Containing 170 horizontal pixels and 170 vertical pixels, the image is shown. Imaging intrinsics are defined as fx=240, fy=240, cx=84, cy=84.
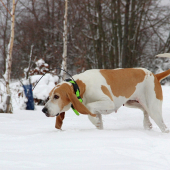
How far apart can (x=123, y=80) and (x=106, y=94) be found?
0.43 m

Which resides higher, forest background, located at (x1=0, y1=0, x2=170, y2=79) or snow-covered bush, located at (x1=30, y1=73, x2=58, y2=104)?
forest background, located at (x1=0, y1=0, x2=170, y2=79)

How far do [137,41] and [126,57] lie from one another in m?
1.67

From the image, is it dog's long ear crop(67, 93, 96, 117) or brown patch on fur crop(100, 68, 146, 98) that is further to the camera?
brown patch on fur crop(100, 68, 146, 98)

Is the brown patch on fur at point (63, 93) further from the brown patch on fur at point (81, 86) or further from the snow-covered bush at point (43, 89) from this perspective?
the snow-covered bush at point (43, 89)

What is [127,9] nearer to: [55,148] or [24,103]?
[24,103]

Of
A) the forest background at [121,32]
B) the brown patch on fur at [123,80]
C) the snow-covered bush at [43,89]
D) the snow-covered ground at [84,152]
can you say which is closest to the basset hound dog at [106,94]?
the brown patch on fur at [123,80]

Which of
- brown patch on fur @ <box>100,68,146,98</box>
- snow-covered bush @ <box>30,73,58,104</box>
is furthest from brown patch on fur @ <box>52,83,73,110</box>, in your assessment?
snow-covered bush @ <box>30,73,58,104</box>

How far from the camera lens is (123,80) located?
340 cm

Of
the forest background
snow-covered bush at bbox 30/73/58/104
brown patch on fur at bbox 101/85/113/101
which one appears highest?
the forest background

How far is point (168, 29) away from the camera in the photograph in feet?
45.2

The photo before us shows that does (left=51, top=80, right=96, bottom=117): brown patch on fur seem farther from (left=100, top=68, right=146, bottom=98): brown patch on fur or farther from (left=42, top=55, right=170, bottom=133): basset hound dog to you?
(left=100, top=68, right=146, bottom=98): brown patch on fur

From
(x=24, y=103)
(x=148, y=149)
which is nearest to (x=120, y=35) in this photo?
(x=24, y=103)

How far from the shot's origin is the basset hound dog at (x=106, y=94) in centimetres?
282

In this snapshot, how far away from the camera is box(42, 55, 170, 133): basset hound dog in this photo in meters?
2.82
